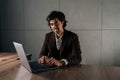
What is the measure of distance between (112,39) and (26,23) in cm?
193

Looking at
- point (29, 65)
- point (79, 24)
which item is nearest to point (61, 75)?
point (29, 65)

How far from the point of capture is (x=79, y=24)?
4.57 meters

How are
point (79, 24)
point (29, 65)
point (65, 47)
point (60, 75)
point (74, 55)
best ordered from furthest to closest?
point (79, 24) < point (65, 47) < point (74, 55) < point (29, 65) < point (60, 75)

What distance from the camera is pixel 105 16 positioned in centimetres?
444

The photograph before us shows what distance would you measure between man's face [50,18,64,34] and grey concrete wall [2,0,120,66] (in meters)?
1.71

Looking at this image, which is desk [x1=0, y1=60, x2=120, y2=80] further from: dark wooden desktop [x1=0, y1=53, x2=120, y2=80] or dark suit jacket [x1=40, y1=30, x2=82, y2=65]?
dark suit jacket [x1=40, y1=30, x2=82, y2=65]

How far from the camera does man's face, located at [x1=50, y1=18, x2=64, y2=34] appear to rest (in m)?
2.83

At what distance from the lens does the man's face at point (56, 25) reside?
111 inches

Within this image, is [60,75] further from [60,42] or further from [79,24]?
[79,24]

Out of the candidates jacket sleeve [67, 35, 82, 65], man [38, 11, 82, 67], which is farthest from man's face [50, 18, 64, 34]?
jacket sleeve [67, 35, 82, 65]

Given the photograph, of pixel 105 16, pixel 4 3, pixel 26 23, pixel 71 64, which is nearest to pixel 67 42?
pixel 71 64

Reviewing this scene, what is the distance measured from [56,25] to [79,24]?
5.88ft

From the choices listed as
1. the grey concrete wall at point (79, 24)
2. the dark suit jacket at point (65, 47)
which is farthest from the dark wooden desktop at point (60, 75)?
the grey concrete wall at point (79, 24)

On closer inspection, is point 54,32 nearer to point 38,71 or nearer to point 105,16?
point 38,71
